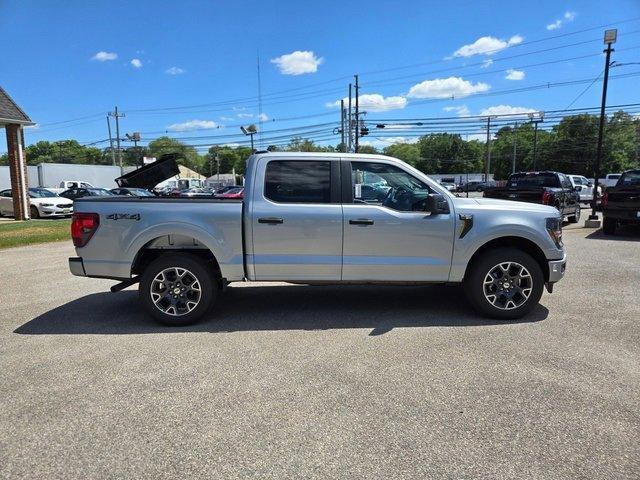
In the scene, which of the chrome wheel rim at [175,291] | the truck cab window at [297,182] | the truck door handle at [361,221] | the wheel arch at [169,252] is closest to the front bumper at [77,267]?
the wheel arch at [169,252]

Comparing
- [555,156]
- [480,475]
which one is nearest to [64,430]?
[480,475]

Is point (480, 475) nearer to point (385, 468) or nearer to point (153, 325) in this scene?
point (385, 468)

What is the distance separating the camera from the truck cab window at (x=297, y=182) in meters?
5.23

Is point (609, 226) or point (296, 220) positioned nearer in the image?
point (296, 220)

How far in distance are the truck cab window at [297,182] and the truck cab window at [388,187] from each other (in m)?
0.34

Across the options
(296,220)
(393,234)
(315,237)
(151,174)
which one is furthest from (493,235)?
(151,174)

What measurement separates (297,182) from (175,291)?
186 cm

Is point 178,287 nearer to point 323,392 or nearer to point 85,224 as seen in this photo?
point 85,224

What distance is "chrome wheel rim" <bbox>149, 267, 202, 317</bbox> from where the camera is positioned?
5188 millimetres

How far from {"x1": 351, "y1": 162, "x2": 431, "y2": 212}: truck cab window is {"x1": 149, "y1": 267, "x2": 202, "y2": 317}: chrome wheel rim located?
2.09 m

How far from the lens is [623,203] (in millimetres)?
12484

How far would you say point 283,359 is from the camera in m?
4.25

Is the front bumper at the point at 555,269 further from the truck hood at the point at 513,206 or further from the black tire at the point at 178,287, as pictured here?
the black tire at the point at 178,287

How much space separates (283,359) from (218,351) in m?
0.69
